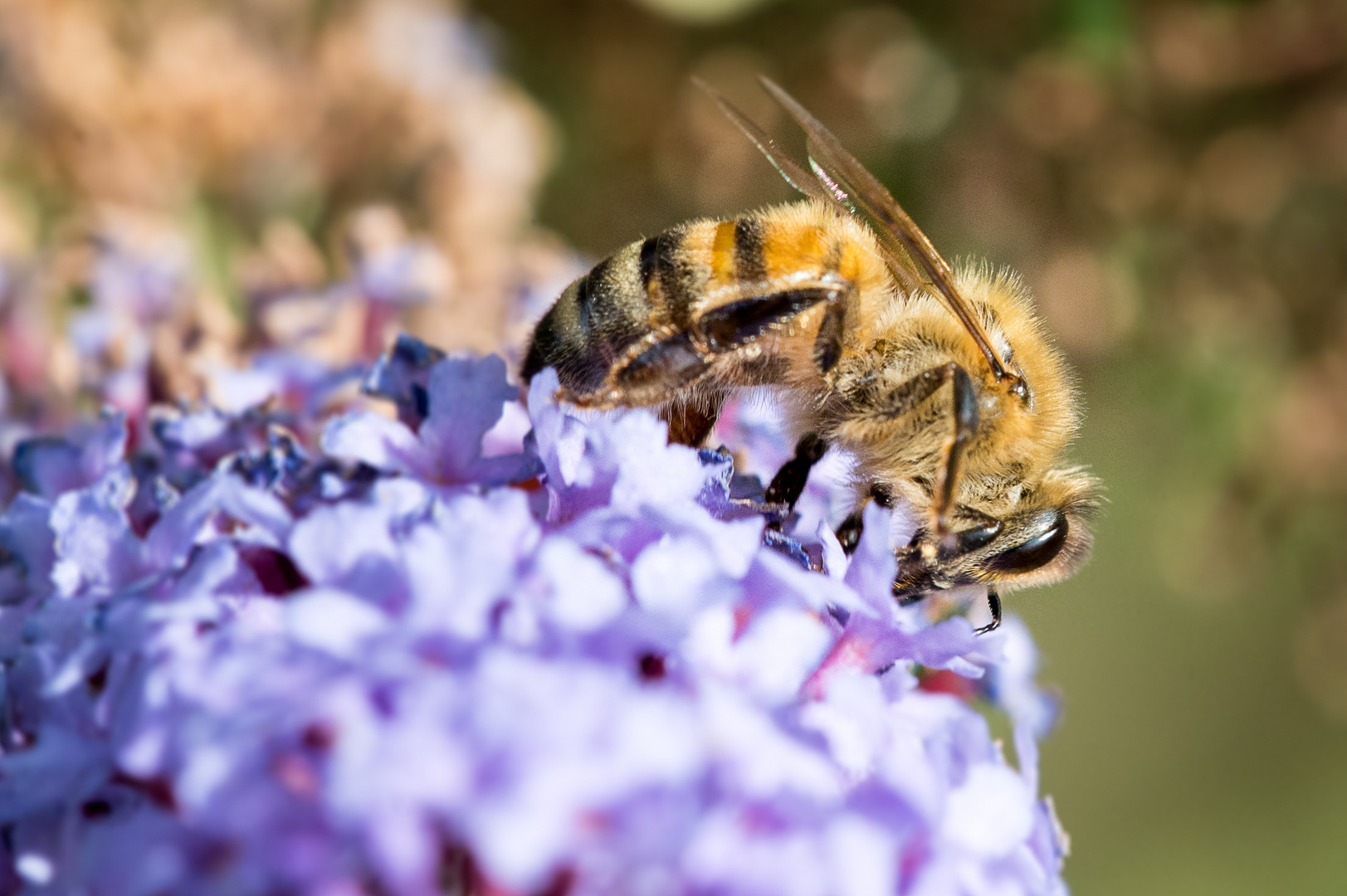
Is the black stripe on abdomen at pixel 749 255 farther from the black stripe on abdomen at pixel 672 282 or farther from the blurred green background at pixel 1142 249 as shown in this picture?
the blurred green background at pixel 1142 249

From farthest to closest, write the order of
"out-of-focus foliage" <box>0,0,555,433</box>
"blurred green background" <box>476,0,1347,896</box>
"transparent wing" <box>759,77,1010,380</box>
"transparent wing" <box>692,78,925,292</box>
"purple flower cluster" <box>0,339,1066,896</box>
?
1. "blurred green background" <box>476,0,1347,896</box>
2. "out-of-focus foliage" <box>0,0,555,433</box>
3. "transparent wing" <box>692,78,925,292</box>
4. "transparent wing" <box>759,77,1010,380</box>
5. "purple flower cluster" <box>0,339,1066,896</box>

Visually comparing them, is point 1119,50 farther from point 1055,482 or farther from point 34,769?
point 34,769

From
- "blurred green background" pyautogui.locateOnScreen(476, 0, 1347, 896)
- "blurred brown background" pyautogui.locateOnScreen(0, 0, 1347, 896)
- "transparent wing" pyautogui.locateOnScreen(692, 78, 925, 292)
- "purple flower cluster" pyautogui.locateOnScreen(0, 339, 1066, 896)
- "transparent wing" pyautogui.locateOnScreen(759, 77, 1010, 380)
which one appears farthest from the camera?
"blurred green background" pyautogui.locateOnScreen(476, 0, 1347, 896)

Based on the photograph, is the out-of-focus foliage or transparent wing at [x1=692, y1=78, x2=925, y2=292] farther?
the out-of-focus foliage

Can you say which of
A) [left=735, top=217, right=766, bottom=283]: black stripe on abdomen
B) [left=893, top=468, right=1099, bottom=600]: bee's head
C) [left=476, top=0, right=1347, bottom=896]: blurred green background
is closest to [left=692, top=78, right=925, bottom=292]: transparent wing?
[left=735, top=217, right=766, bottom=283]: black stripe on abdomen

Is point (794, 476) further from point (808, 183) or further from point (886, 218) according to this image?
point (808, 183)

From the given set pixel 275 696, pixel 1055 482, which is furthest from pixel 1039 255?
pixel 275 696

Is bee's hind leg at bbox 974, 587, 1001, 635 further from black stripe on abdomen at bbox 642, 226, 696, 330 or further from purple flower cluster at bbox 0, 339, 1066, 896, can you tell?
black stripe on abdomen at bbox 642, 226, 696, 330
